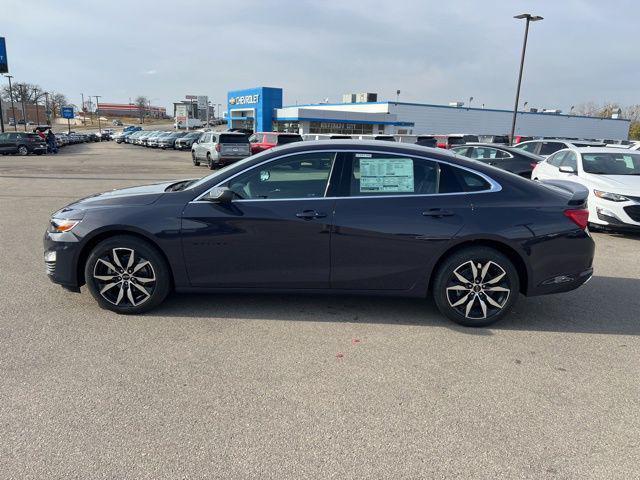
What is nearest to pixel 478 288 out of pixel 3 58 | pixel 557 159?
pixel 557 159

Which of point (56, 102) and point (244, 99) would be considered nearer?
point (244, 99)

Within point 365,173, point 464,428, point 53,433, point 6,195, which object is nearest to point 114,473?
point 53,433

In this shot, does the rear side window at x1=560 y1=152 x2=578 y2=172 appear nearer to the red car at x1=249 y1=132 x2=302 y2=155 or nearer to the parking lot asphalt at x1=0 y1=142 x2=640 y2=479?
the parking lot asphalt at x1=0 y1=142 x2=640 y2=479

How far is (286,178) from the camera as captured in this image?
425cm

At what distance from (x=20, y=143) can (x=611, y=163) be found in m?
36.7

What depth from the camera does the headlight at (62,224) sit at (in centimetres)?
423

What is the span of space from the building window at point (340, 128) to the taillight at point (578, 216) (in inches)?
2071

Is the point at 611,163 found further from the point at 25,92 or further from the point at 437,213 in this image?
the point at 25,92

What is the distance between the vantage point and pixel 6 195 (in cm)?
1253

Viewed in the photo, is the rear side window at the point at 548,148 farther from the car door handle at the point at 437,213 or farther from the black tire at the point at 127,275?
the black tire at the point at 127,275

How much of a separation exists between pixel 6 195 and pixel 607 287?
45.4ft

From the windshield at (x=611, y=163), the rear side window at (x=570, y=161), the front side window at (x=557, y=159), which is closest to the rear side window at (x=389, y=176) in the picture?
the windshield at (x=611, y=163)

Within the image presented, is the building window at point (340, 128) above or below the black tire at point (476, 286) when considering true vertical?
above

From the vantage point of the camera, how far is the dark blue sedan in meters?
4.08
